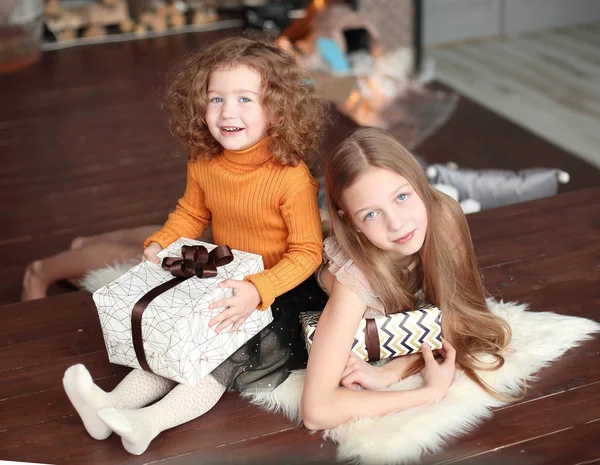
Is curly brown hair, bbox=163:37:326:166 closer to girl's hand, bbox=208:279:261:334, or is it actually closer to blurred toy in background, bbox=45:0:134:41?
girl's hand, bbox=208:279:261:334

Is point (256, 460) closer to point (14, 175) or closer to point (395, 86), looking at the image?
point (14, 175)

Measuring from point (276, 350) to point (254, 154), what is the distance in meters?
0.43

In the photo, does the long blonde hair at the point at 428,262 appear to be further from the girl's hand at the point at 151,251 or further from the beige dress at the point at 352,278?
the girl's hand at the point at 151,251

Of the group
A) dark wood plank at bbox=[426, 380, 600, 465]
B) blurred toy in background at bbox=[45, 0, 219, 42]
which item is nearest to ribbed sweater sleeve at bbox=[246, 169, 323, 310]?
dark wood plank at bbox=[426, 380, 600, 465]

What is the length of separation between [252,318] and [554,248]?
2.98 feet

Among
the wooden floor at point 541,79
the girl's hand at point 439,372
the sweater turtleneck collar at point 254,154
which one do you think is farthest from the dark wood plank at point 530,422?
the wooden floor at point 541,79

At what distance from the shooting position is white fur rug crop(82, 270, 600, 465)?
1592 mm

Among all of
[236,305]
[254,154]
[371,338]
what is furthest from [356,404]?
[254,154]

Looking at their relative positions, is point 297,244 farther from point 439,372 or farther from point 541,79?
point 541,79

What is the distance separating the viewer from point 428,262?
5.72 feet

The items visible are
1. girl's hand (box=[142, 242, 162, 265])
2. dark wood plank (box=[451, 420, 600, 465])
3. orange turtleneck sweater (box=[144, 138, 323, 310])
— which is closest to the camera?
dark wood plank (box=[451, 420, 600, 465])

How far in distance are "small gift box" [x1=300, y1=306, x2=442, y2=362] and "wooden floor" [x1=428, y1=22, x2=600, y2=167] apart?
2.01m

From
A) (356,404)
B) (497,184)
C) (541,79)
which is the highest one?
(356,404)

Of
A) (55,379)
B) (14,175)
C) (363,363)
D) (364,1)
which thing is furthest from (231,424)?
(364,1)
